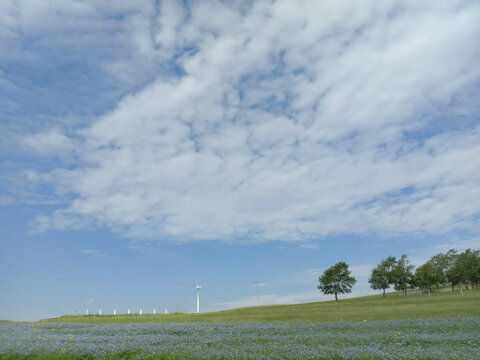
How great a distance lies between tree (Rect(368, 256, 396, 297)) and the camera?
11175cm

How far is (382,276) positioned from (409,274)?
372 inches

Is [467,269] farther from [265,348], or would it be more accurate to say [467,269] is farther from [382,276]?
[265,348]

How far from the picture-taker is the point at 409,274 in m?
114

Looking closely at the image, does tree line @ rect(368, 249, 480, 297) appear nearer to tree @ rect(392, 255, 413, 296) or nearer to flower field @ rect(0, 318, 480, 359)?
tree @ rect(392, 255, 413, 296)

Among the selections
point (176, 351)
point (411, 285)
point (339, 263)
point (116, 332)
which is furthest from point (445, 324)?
point (411, 285)

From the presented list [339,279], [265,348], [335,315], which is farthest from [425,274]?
[265,348]

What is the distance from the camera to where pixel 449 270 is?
115750 millimetres

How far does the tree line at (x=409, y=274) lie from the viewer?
105750 mm

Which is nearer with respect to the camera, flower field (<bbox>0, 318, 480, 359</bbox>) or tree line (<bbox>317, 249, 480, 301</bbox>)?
flower field (<bbox>0, 318, 480, 359</bbox>)

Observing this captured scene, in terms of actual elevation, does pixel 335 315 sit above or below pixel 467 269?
below

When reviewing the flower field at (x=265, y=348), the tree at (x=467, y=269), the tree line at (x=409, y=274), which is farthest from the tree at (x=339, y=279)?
the flower field at (x=265, y=348)

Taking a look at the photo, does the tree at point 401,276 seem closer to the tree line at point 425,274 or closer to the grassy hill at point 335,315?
the tree line at point 425,274

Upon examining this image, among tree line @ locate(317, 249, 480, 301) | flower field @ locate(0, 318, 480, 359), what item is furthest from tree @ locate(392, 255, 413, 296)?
flower field @ locate(0, 318, 480, 359)

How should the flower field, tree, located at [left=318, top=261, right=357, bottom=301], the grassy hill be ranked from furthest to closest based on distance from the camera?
tree, located at [left=318, top=261, right=357, bottom=301]
the grassy hill
the flower field
